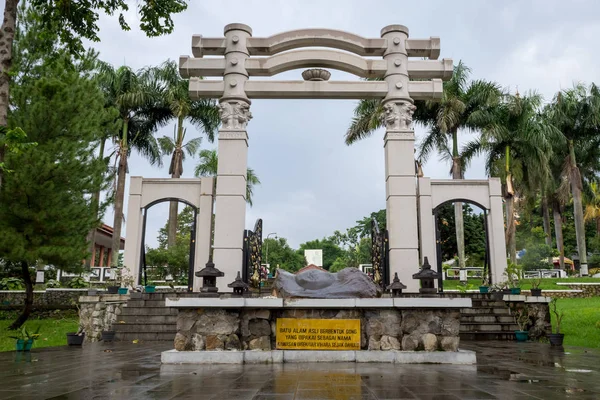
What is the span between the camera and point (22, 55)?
596 inches

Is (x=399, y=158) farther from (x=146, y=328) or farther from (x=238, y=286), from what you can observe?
(x=146, y=328)

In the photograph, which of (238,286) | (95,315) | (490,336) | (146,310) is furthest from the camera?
(146,310)

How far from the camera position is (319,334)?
767cm

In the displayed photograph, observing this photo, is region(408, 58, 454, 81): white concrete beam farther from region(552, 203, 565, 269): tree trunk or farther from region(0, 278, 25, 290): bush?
region(552, 203, 565, 269): tree trunk

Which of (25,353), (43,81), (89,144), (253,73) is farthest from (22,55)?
(25,353)

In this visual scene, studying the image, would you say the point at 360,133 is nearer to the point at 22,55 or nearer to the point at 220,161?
the point at 220,161

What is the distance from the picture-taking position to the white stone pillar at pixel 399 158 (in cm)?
1181

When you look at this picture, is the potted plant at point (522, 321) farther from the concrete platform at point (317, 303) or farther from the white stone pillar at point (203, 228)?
the white stone pillar at point (203, 228)

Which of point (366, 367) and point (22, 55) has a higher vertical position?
point (22, 55)

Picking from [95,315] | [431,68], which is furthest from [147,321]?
[431,68]

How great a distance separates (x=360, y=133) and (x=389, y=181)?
1255 cm

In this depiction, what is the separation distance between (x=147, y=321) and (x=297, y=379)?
762cm

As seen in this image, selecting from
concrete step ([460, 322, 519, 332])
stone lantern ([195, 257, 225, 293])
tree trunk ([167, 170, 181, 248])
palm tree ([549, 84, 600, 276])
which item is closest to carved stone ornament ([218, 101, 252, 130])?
stone lantern ([195, 257, 225, 293])

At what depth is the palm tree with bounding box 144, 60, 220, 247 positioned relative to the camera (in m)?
24.6
